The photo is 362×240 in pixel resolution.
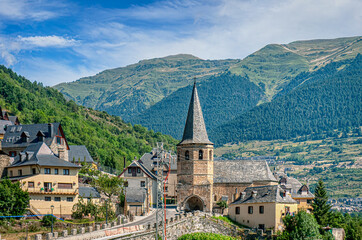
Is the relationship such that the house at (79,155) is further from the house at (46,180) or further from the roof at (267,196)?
the roof at (267,196)

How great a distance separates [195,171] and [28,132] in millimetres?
30618

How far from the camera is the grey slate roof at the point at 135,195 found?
3593 inches

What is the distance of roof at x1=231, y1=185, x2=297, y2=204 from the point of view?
3521 inches

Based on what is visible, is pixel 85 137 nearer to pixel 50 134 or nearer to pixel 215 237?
pixel 50 134

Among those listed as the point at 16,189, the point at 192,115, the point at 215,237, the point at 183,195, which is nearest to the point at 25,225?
the point at 16,189

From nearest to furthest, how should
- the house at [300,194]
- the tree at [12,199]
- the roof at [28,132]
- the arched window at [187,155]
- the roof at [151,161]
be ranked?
the tree at [12,199] → the roof at [28,132] → the arched window at [187,155] → the house at [300,194] → the roof at [151,161]

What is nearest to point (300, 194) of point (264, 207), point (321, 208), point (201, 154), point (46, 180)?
point (321, 208)

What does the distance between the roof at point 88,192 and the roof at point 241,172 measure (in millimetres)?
24859

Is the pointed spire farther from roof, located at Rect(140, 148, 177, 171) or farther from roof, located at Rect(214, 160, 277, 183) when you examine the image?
roof, located at Rect(140, 148, 177, 171)

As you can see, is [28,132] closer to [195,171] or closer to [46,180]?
[46,180]

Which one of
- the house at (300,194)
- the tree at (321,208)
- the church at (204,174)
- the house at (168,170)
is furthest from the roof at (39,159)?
the house at (300,194)

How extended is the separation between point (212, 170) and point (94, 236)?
45681mm

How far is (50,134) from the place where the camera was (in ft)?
301

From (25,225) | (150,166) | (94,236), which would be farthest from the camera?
(150,166)
